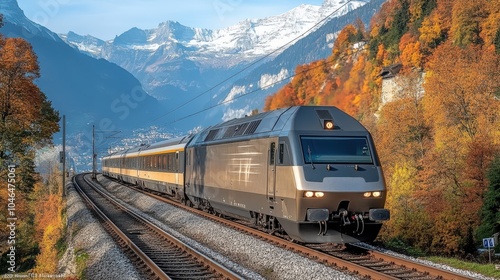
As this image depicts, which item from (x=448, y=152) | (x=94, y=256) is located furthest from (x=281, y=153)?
(x=448, y=152)

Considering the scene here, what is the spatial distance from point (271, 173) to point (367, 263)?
4454 millimetres

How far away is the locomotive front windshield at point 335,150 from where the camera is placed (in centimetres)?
1598

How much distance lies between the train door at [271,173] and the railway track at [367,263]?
4.48ft

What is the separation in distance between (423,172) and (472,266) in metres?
43.7

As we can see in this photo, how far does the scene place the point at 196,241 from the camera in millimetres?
20188

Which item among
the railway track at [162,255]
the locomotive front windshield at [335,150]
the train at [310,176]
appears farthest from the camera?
the locomotive front windshield at [335,150]

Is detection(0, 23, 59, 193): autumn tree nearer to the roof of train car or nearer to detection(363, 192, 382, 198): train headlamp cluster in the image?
the roof of train car

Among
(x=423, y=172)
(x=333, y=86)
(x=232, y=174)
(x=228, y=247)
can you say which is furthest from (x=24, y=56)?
(x=333, y=86)

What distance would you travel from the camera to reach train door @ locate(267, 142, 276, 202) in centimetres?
1731

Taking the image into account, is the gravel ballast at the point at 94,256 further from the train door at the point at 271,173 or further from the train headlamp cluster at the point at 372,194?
the train headlamp cluster at the point at 372,194

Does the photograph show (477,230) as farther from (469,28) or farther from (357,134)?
(469,28)

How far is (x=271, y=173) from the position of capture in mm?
17562

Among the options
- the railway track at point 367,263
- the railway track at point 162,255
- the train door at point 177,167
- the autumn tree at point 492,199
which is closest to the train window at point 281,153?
the railway track at point 367,263

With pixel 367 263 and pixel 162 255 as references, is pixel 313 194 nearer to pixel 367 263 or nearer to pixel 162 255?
pixel 367 263
